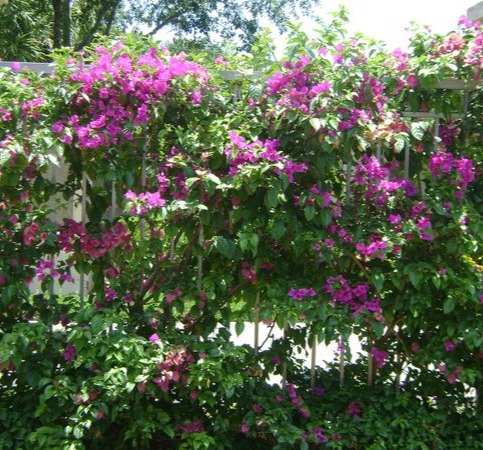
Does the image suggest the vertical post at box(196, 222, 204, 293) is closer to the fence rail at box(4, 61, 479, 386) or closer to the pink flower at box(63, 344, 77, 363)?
the fence rail at box(4, 61, 479, 386)

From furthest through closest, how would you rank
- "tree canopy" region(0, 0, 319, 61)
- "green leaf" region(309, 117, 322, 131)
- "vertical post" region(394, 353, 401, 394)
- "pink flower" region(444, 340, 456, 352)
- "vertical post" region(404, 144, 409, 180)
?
1. "tree canopy" region(0, 0, 319, 61)
2. "vertical post" region(394, 353, 401, 394)
3. "vertical post" region(404, 144, 409, 180)
4. "pink flower" region(444, 340, 456, 352)
5. "green leaf" region(309, 117, 322, 131)

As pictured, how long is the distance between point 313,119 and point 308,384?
1.40 meters

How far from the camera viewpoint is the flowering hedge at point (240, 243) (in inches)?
118

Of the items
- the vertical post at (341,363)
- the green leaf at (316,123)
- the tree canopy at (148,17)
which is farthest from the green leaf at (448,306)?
the tree canopy at (148,17)

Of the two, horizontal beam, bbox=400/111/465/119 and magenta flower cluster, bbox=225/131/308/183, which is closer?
magenta flower cluster, bbox=225/131/308/183

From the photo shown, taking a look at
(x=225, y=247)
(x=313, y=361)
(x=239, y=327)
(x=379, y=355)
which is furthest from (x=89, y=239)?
(x=379, y=355)

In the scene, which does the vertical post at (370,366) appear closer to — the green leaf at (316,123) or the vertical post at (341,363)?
the vertical post at (341,363)

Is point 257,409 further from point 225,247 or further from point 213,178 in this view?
point 213,178

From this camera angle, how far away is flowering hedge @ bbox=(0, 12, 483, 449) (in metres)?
3.00

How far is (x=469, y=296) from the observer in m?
3.06

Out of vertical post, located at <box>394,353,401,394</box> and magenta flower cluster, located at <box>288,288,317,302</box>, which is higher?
magenta flower cluster, located at <box>288,288,317,302</box>

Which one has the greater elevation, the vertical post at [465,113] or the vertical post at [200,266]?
the vertical post at [465,113]

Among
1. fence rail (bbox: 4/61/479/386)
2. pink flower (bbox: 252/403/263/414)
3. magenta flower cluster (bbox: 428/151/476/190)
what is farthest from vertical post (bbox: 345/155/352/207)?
pink flower (bbox: 252/403/263/414)

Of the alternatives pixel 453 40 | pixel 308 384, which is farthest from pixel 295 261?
pixel 453 40
